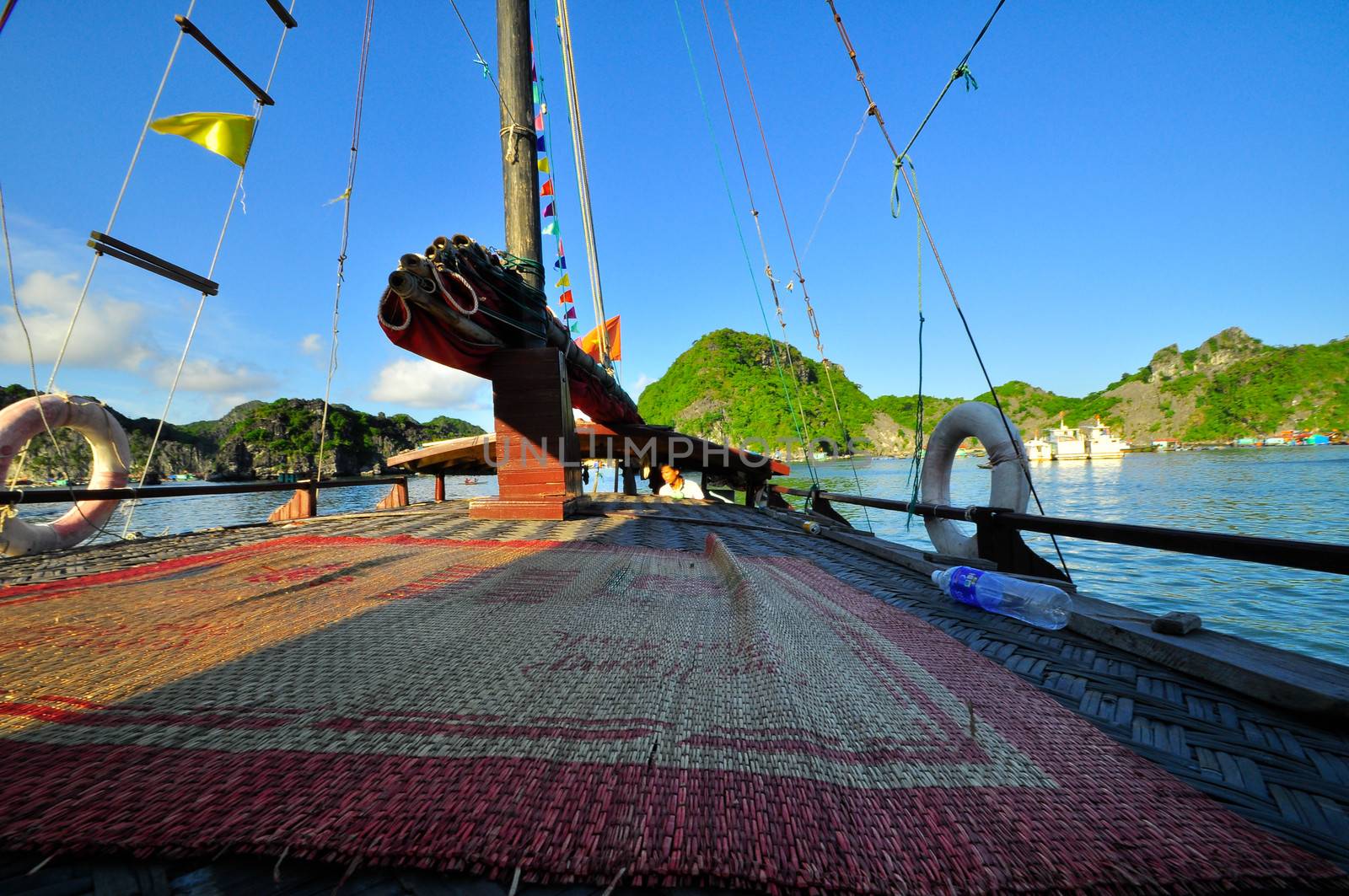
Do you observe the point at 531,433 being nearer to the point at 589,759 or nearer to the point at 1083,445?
the point at 589,759

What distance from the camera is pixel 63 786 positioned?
742 millimetres

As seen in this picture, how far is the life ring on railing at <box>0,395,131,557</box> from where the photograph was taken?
13.5 feet

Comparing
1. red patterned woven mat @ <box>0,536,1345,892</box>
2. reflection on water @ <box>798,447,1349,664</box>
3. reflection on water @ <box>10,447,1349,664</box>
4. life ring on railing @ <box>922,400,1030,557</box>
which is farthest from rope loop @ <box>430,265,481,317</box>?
reflection on water @ <box>798,447,1349,664</box>

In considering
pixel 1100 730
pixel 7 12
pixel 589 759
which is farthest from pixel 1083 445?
pixel 7 12

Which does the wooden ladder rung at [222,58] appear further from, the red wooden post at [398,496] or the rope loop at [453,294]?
the red wooden post at [398,496]

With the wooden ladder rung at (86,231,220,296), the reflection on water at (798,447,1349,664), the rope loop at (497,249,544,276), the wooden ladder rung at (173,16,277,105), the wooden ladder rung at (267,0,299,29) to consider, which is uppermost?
the wooden ladder rung at (267,0,299,29)

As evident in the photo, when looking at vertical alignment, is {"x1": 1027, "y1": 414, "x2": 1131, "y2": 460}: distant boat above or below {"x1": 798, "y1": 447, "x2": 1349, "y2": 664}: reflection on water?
above

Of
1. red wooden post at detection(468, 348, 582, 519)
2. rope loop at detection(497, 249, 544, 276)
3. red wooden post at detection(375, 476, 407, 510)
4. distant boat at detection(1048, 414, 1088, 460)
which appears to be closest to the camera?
rope loop at detection(497, 249, 544, 276)

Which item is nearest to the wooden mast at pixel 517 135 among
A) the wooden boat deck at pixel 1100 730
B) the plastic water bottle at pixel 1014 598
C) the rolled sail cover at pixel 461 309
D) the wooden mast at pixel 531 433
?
the wooden mast at pixel 531 433

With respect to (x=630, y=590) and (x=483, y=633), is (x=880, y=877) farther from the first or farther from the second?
(x=630, y=590)

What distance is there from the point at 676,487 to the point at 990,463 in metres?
7.52

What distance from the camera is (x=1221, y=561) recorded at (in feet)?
33.2

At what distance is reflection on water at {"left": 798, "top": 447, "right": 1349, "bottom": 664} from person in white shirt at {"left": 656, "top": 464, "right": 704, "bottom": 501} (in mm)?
5633

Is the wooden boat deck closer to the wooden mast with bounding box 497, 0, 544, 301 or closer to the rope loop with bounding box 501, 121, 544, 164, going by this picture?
the wooden mast with bounding box 497, 0, 544, 301
